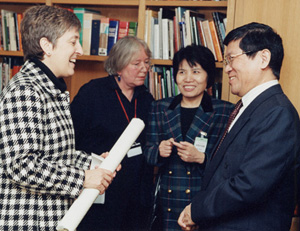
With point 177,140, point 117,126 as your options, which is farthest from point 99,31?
point 177,140

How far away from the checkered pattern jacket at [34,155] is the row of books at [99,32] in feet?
6.16

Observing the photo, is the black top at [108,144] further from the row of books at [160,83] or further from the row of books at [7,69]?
the row of books at [7,69]

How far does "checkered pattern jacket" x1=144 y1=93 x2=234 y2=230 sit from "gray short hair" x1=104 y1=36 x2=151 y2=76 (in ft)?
1.72

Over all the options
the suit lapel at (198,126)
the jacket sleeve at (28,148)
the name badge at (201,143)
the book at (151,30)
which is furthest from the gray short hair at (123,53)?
the jacket sleeve at (28,148)

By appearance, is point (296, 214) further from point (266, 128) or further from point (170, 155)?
point (266, 128)

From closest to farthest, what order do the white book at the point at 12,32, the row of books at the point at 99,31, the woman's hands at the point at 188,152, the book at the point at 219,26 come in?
the woman's hands at the point at 188,152 → the book at the point at 219,26 → the row of books at the point at 99,31 → the white book at the point at 12,32

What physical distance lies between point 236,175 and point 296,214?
95 cm

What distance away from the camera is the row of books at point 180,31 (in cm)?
322

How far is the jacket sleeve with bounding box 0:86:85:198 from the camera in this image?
1550mm

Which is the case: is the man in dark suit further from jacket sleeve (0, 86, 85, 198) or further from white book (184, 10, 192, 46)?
white book (184, 10, 192, 46)

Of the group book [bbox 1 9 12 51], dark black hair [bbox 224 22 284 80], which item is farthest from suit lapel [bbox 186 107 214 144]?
book [bbox 1 9 12 51]

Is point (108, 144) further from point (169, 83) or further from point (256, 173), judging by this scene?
point (256, 173)

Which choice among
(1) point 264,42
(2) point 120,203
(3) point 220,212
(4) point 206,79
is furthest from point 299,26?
(2) point 120,203

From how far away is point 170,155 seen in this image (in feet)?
8.29
